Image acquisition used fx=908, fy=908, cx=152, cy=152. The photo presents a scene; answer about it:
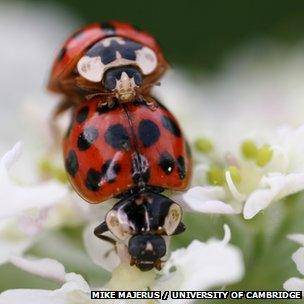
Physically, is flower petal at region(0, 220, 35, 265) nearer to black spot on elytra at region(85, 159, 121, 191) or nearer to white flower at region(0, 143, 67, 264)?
white flower at region(0, 143, 67, 264)

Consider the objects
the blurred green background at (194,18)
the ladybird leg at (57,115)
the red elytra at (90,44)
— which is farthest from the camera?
the blurred green background at (194,18)

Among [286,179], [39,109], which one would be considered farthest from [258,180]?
[39,109]

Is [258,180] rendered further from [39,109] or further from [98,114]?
[39,109]

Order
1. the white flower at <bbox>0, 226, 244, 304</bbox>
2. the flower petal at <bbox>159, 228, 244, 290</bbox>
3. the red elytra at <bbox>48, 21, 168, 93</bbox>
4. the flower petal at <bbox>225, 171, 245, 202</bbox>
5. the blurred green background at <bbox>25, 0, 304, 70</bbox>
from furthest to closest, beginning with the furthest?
the blurred green background at <bbox>25, 0, 304, 70</bbox>
the red elytra at <bbox>48, 21, 168, 93</bbox>
the flower petal at <bbox>225, 171, 245, 202</bbox>
the white flower at <bbox>0, 226, 244, 304</bbox>
the flower petal at <bbox>159, 228, 244, 290</bbox>

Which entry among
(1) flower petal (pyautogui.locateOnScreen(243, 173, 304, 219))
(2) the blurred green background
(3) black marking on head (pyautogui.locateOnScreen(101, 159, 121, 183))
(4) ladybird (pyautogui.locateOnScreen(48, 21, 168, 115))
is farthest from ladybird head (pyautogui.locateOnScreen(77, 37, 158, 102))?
(2) the blurred green background

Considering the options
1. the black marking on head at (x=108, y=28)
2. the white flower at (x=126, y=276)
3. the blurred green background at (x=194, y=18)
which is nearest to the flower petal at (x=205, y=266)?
the white flower at (x=126, y=276)

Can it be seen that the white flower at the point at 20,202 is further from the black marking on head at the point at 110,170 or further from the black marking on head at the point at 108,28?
the black marking on head at the point at 108,28
